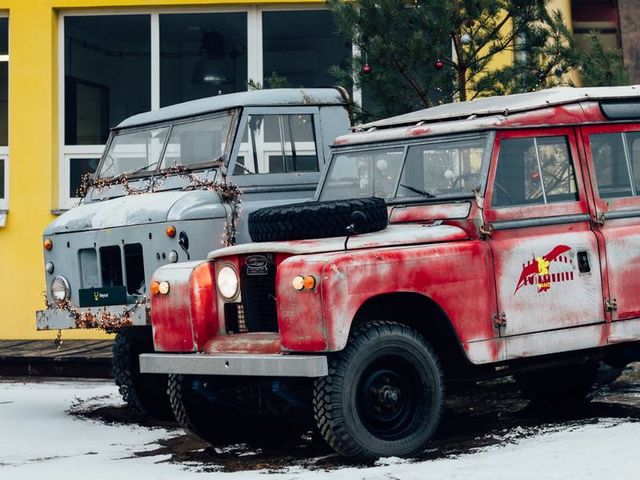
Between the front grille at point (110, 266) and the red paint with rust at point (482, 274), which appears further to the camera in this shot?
the front grille at point (110, 266)

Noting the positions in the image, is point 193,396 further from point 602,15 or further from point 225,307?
point 602,15

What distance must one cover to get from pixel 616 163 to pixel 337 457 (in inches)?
105

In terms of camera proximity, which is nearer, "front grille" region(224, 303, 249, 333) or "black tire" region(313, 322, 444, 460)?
"black tire" region(313, 322, 444, 460)

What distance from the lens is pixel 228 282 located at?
774cm

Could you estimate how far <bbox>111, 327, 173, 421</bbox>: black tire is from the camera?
31.9 ft

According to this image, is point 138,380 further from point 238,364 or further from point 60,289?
point 238,364

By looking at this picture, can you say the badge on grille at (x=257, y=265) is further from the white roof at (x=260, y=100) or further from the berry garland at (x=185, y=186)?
the white roof at (x=260, y=100)

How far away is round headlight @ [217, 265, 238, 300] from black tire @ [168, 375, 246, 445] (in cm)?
59

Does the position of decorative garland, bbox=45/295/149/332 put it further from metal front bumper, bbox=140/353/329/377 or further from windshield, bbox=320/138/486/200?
windshield, bbox=320/138/486/200

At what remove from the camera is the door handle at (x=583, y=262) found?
26.2ft

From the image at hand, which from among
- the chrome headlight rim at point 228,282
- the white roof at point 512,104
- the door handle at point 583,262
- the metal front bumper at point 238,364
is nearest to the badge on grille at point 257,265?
the chrome headlight rim at point 228,282

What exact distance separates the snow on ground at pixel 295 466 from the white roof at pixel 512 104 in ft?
6.36

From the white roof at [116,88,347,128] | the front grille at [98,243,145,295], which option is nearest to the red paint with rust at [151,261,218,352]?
the front grille at [98,243,145,295]

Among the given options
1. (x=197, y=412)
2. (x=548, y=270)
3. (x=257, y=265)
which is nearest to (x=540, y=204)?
(x=548, y=270)
